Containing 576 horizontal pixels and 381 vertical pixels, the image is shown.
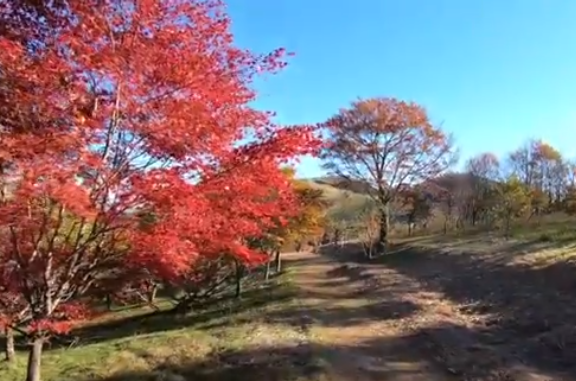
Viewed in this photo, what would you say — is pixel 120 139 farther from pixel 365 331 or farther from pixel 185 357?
pixel 365 331

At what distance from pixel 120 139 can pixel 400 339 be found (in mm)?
7671

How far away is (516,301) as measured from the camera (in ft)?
46.7

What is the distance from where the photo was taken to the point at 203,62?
673 centimetres

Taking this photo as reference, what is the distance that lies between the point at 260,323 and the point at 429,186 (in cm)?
2884

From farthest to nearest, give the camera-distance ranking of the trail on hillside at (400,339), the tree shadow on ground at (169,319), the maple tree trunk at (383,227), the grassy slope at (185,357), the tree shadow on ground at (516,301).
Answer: the maple tree trunk at (383,227) < the tree shadow on ground at (169,319) < the tree shadow on ground at (516,301) < the grassy slope at (185,357) < the trail on hillside at (400,339)

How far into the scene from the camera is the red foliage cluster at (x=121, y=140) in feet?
19.4

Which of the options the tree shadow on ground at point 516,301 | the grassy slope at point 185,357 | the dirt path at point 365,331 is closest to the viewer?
the dirt path at point 365,331

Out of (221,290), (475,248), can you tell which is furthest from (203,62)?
(475,248)

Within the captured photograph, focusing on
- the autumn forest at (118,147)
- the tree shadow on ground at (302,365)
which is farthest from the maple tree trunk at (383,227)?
the autumn forest at (118,147)

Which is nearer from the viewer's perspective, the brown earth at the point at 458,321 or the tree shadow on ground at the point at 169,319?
the brown earth at the point at 458,321

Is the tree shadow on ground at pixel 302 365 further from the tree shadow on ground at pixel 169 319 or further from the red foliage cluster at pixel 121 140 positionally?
the tree shadow on ground at pixel 169 319

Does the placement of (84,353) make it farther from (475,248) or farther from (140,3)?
(475,248)

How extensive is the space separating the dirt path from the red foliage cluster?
400 cm

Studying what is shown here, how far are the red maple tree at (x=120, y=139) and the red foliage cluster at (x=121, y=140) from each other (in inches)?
0.5
